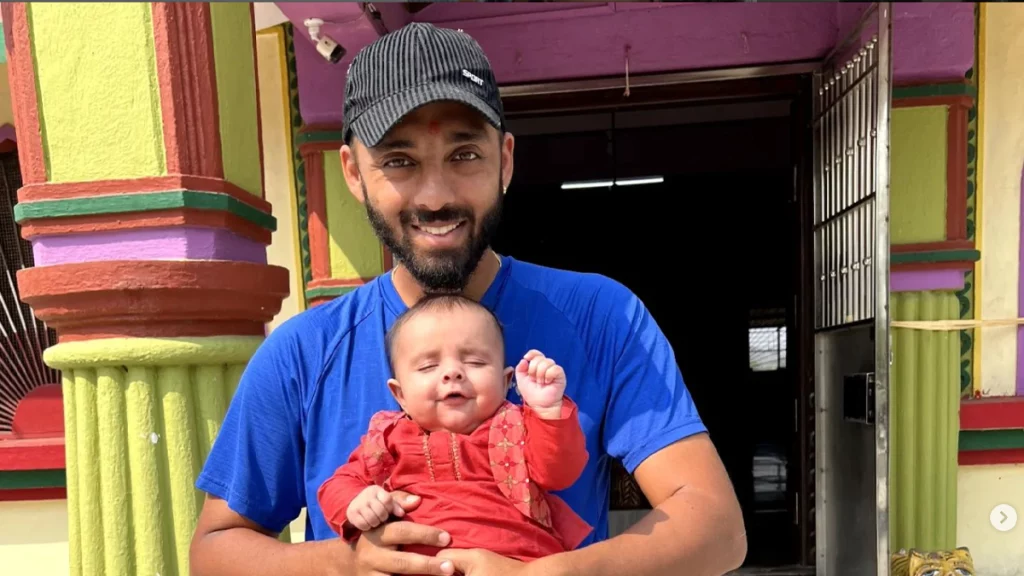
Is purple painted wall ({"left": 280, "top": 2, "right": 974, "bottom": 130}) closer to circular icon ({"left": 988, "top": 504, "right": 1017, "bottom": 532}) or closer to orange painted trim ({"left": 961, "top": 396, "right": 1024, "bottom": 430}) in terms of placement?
orange painted trim ({"left": 961, "top": 396, "right": 1024, "bottom": 430})

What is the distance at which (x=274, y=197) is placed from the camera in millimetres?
3926

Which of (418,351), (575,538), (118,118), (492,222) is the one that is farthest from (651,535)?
(118,118)

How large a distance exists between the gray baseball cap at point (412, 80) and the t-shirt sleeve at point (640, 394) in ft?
1.64

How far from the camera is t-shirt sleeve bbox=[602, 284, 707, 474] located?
132 cm

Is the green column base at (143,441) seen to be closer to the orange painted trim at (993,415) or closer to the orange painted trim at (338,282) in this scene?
the orange painted trim at (338,282)

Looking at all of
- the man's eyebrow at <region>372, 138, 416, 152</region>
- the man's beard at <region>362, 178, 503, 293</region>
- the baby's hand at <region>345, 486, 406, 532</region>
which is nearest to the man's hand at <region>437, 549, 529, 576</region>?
the baby's hand at <region>345, 486, 406, 532</region>

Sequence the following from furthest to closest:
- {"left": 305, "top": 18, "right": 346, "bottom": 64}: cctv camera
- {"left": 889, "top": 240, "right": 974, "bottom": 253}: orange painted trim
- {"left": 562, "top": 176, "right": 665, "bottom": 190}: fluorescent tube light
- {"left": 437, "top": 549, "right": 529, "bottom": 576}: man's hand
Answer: {"left": 562, "top": 176, "right": 665, "bottom": 190}: fluorescent tube light < {"left": 889, "top": 240, "right": 974, "bottom": 253}: orange painted trim < {"left": 305, "top": 18, "right": 346, "bottom": 64}: cctv camera < {"left": 437, "top": 549, "right": 529, "bottom": 576}: man's hand

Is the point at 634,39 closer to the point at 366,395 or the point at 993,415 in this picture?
the point at 993,415

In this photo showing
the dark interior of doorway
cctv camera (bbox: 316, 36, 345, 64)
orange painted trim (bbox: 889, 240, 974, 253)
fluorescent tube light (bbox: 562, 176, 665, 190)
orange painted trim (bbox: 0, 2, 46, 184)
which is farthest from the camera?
fluorescent tube light (bbox: 562, 176, 665, 190)

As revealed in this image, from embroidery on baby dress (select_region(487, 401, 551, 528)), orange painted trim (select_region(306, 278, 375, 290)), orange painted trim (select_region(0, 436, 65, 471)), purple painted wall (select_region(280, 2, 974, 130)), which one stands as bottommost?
orange painted trim (select_region(0, 436, 65, 471))

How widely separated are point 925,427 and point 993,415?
1.33 ft

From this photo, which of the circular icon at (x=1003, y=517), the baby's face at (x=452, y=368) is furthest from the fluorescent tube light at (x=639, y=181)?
the baby's face at (x=452, y=368)

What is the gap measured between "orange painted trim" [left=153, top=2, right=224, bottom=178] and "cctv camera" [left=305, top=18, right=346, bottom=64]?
0.57 meters

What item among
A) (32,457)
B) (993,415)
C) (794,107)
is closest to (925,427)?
(993,415)
